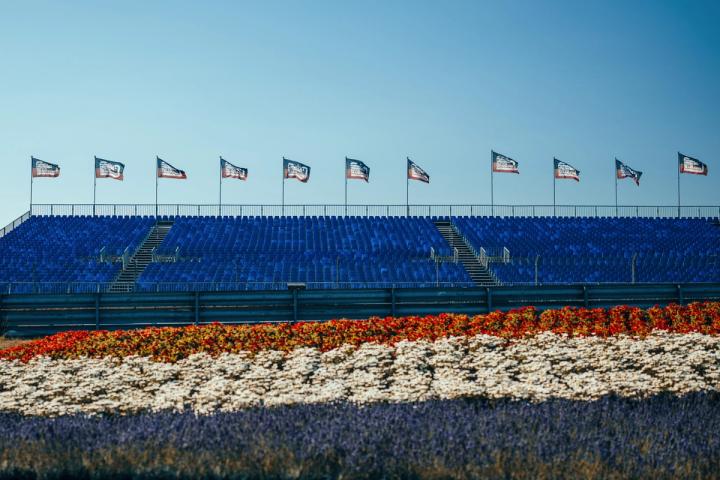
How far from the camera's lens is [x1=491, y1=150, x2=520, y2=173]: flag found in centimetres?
5441

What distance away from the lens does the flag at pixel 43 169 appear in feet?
173

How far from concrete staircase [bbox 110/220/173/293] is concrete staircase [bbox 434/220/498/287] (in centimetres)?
1821

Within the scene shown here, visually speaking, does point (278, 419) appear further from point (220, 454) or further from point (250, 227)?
point (250, 227)

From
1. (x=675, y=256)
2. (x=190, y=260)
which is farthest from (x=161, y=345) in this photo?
(x=675, y=256)

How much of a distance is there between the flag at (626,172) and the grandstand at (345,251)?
3.23 metres

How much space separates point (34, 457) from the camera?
714 centimetres

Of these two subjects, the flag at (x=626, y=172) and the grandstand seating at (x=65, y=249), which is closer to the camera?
the grandstand seating at (x=65, y=249)

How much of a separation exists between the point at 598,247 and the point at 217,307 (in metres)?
35.2

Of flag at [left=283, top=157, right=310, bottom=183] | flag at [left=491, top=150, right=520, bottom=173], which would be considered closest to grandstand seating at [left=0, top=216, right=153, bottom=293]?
flag at [left=283, top=157, right=310, bottom=183]

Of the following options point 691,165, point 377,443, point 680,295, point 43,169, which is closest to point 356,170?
point 43,169

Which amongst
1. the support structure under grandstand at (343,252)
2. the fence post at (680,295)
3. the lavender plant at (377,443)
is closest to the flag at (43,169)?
the support structure under grandstand at (343,252)

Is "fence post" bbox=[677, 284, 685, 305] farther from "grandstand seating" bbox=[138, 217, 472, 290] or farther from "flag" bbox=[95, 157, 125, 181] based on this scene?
"flag" bbox=[95, 157, 125, 181]

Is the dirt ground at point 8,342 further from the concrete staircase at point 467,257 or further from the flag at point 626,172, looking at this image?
the flag at point 626,172

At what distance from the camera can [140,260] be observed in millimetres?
44625
